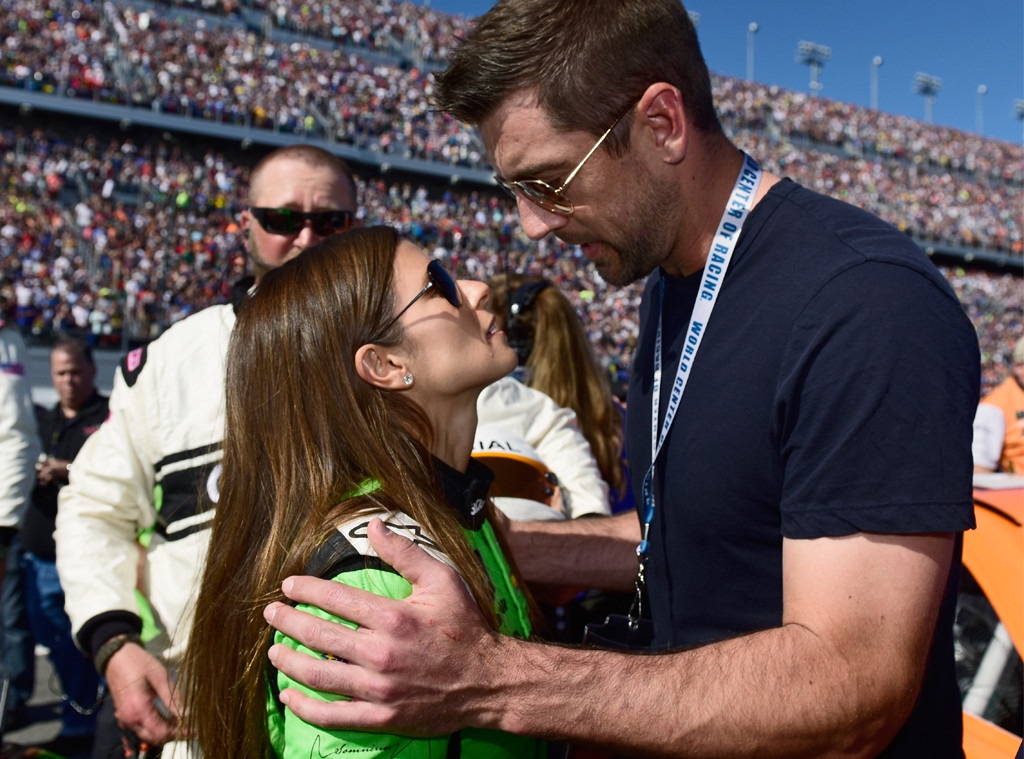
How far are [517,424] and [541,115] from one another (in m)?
1.54

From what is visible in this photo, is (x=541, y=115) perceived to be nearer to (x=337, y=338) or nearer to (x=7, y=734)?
(x=337, y=338)

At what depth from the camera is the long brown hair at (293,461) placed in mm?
1484

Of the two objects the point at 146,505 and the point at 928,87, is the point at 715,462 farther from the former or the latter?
the point at 928,87

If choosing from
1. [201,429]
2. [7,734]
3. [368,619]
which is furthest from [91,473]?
[7,734]

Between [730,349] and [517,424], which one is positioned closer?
[730,349]

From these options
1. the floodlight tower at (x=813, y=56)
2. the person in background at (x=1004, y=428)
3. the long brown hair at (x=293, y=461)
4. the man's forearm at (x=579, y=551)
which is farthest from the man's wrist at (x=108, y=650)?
the floodlight tower at (x=813, y=56)

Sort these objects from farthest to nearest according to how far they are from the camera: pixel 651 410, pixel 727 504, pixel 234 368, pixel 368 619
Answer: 1. pixel 651 410
2. pixel 234 368
3. pixel 727 504
4. pixel 368 619

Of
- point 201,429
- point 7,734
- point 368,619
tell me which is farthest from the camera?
point 7,734

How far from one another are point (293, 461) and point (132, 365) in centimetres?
120

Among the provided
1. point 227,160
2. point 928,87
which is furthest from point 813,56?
point 227,160

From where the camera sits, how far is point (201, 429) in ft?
7.80

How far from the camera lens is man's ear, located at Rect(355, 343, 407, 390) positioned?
167 centimetres

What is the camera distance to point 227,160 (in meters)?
25.6

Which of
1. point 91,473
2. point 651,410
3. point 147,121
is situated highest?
point 147,121
